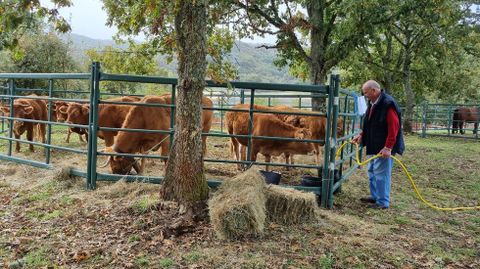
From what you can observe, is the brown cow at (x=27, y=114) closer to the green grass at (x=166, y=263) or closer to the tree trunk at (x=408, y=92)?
the green grass at (x=166, y=263)

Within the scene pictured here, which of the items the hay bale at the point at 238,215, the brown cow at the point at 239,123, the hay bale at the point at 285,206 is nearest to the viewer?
the hay bale at the point at 238,215

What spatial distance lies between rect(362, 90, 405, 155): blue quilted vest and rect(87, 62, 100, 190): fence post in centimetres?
398

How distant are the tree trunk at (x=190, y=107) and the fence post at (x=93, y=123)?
5.70 feet

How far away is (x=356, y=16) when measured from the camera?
1051cm

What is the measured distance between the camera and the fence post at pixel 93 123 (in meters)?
5.96

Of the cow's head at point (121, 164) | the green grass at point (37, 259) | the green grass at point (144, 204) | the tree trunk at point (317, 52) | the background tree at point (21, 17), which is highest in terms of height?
the tree trunk at point (317, 52)

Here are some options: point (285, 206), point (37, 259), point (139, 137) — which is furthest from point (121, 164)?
point (285, 206)

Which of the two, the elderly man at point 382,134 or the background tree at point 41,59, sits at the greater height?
the background tree at point 41,59

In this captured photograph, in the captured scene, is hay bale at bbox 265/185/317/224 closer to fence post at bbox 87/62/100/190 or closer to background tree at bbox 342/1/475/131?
fence post at bbox 87/62/100/190

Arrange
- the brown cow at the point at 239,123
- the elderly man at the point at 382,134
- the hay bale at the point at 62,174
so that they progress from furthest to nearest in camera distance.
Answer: the brown cow at the point at 239,123
the hay bale at the point at 62,174
the elderly man at the point at 382,134

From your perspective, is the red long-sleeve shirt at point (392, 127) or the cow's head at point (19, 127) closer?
the red long-sleeve shirt at point (392, 127)

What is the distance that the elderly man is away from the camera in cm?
583

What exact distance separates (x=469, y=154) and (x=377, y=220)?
9477mm

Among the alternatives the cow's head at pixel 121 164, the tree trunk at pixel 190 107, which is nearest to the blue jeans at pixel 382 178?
the tree trunk at pixel 190 107
